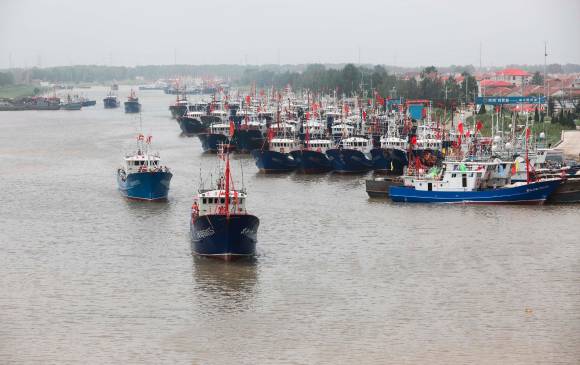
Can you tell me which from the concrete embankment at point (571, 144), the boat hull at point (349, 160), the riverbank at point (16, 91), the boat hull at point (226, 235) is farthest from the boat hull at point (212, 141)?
the riverbank at point (16, 91)

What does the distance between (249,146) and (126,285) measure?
1590 inches

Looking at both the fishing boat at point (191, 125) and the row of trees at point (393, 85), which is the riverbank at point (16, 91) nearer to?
the row of trees at point (393, 85)

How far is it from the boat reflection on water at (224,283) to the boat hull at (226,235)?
0.87ft

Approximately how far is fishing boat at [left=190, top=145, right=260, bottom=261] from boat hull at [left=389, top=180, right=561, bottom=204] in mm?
12602

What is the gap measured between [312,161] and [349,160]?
2.00 m

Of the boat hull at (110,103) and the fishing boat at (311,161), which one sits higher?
the boat hull at (110,103)

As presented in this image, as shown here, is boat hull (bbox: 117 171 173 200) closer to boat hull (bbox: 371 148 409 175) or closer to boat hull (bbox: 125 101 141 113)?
boat hull (bbox: 371 148 409 175)

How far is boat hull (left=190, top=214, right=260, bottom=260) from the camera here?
99.2 feet

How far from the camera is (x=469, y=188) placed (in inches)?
1688

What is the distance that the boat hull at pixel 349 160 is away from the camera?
55531 millimetres

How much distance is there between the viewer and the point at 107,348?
75.0 feet

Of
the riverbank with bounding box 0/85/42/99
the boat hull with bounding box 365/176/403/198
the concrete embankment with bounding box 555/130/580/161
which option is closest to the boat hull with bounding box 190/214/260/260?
the boat hull with bounding box 365/176/403/198

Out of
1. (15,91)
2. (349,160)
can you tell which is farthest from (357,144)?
(15,91)

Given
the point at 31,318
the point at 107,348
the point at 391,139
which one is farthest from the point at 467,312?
the point at 391,139
